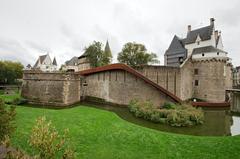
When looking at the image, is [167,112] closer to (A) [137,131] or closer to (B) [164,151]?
(A) [137,131]

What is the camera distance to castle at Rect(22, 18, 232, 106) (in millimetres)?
15141

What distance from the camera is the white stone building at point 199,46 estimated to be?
2038 cm

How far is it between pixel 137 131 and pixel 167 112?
4.64m

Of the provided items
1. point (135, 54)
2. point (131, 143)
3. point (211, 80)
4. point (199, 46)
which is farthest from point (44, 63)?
point (131, 143)

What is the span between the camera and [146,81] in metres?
14.9

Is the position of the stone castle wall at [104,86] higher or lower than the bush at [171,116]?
higher

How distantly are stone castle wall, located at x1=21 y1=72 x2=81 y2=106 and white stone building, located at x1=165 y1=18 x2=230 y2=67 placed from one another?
14.6m

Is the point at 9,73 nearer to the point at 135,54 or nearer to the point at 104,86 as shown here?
the point at 135,54

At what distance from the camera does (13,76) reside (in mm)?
31750

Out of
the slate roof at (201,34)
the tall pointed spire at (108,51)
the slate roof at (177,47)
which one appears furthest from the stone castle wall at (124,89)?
the tall pointed spire at (108,51)

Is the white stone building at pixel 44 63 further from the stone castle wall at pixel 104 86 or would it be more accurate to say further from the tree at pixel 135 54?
the stone castle wall at pixel 104 86

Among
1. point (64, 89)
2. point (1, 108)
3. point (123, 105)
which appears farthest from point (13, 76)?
point (1, 108)

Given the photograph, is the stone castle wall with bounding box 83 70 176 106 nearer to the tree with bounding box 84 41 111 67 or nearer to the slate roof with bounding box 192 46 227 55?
the slate roof with bounding box 192 46 227 55

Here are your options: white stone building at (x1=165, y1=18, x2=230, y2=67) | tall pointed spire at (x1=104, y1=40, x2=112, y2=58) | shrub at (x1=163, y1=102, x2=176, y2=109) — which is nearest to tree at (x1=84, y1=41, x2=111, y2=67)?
tall pointed spire at (x1=104, y1=40, x2=112, y2=58)
